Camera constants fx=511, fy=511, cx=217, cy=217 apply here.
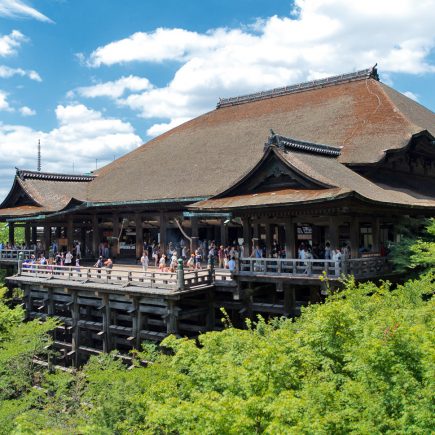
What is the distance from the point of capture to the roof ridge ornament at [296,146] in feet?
67.3

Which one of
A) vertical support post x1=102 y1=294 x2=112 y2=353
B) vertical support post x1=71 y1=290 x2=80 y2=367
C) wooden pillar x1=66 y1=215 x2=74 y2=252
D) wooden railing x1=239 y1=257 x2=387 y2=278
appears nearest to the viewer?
wooden railing x1=239 y1=257 x2=387 y2=278

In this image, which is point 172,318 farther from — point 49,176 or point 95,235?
point 49,176

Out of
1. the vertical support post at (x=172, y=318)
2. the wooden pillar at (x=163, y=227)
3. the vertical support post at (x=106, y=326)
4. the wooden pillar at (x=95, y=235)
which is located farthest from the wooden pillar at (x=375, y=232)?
the wooden pillar at (x=95, y=235)

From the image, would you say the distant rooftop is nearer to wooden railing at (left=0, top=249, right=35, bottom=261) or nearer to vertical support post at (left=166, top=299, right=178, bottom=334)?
wooden railing at (left=0, top=249, right=35, bottom=261)

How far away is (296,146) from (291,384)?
1314 centimetres

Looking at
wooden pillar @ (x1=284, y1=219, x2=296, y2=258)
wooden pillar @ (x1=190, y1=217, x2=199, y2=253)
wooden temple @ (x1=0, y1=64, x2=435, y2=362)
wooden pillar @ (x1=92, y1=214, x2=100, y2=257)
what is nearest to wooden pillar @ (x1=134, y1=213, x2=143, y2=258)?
wooden temple @ (x1=0, y1=64, x2=435, y2=362)

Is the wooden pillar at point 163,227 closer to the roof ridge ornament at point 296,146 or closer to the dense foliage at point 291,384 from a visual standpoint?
the roof ridge ornament at point 296,146

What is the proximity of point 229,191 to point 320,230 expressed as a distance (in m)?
5.62

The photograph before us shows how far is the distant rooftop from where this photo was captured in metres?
32.9

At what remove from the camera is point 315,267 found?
60.1ft

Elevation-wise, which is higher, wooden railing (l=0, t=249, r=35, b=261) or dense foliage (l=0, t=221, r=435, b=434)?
wooden railing (l=0, t=249, r=35, b=261)

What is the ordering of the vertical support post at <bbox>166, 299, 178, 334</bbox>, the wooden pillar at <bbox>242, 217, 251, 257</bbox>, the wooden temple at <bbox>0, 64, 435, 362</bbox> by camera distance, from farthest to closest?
the wooden pillar at <bbox>242, 217, 251, 257</bbox>, the vertical support post at <bbox>166, 299, 178, 334</bbox>, the wooden temple at <bbox>0, 64, 435, 362</bbox>

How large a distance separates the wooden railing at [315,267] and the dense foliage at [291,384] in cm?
251

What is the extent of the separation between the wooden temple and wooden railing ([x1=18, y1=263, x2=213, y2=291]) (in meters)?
0.36
